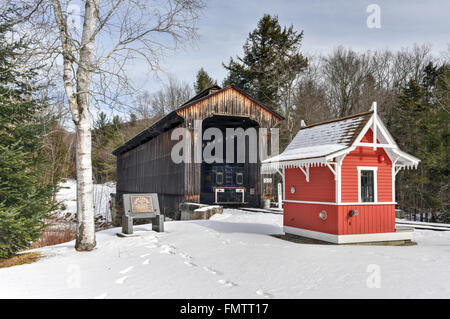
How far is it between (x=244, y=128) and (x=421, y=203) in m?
13.9

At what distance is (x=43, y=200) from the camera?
9656 mm

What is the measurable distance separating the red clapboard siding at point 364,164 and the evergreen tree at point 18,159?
8.16m

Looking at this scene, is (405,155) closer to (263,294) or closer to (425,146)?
(263,294)

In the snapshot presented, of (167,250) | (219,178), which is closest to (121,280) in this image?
(167,250)

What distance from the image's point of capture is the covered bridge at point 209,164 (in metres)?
20.6

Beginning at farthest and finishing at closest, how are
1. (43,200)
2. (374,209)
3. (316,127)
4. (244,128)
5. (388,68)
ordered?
(388,68), (244,128), (316,127), (374,209), (43,200)

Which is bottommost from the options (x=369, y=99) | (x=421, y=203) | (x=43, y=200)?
(x=421, y=203)

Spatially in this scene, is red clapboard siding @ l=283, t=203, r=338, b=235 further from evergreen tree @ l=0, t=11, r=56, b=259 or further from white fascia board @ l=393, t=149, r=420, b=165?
evergreen tree @ l=0, t=11, r=56, b=259

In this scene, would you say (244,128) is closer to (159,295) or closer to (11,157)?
(11,157)

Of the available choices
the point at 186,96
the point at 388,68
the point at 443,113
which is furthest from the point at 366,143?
the point at 186,96

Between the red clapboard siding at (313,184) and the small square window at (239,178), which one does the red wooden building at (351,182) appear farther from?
the small square window at (239,178)

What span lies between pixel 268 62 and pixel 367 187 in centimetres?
2723

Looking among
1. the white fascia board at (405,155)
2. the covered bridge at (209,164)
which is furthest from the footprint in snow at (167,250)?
the covered bridge at (209,164)

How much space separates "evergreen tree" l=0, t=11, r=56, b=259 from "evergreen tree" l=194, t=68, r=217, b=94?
43571mm
